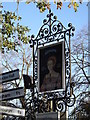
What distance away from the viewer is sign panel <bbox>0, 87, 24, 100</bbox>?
587cm

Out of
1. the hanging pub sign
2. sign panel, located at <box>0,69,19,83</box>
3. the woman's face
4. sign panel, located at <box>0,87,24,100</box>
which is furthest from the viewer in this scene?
the woman's face

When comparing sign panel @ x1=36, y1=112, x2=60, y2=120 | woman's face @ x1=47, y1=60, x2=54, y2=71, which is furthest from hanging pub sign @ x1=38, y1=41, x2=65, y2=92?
sign panel @ x1=36, y1=112, x2=60, y2=120

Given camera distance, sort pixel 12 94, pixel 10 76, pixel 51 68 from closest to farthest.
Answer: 1. pixel 12 94
2. pixel 10 76
3. pixel 51 68

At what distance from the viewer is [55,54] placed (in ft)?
22.2

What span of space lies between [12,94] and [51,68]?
1.20 m

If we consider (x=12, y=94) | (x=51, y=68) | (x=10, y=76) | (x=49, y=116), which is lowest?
(x=49, y=116)

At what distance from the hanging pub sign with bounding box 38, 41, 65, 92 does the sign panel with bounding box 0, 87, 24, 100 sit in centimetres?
99

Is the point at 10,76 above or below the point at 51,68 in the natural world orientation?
below

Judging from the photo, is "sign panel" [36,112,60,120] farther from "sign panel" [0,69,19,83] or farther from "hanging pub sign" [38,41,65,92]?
"sign panel" [0,69,19,83]

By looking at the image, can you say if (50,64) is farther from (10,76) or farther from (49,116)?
(49,116)

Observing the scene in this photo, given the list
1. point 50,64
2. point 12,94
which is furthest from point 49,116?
point 50,64

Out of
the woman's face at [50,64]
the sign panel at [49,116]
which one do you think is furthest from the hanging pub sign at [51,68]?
the sign panel at [49,116]

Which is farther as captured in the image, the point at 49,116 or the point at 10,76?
the point at 10,76

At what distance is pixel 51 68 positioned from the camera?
6.76 m
